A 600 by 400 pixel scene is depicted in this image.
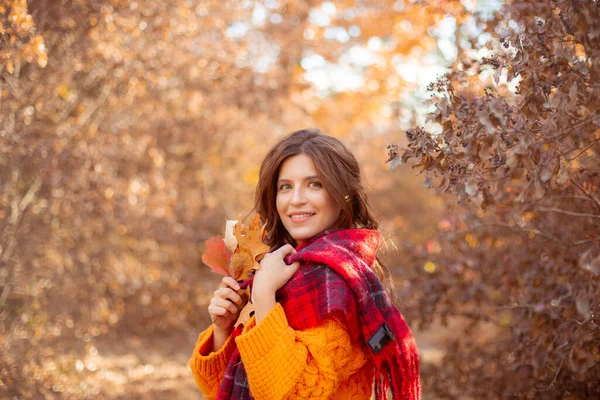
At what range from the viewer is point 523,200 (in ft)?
6.45

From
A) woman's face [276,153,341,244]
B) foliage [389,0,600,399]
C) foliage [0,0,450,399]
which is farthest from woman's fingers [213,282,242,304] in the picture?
foliage [0,0,450,399]

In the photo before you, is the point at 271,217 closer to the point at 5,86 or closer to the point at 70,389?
the point at 5,86

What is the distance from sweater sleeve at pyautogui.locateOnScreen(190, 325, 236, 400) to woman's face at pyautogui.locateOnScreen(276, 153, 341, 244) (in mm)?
508

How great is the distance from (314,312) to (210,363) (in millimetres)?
593

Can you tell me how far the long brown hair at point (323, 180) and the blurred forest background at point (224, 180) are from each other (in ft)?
0.92

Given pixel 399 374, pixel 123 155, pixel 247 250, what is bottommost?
pixel 399 374

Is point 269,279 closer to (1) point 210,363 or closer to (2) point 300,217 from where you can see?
(2) point 300,217

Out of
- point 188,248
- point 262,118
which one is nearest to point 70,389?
point 188,248

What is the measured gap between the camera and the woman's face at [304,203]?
8.27ft

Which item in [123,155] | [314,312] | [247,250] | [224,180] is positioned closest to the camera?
[314,312]

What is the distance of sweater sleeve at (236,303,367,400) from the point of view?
2.06 m

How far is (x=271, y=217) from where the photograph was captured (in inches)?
109

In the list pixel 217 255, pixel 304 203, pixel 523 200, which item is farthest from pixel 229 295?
pixel 523 200

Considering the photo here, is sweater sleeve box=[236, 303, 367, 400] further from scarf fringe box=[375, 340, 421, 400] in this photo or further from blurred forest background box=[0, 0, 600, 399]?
blurred forest background box=[0, 0, 600, 399]
